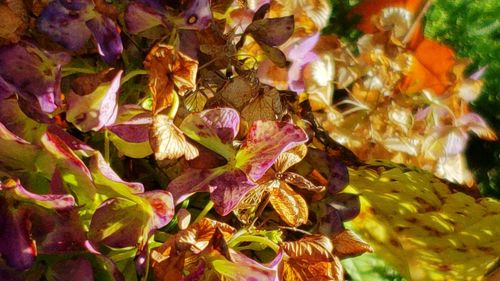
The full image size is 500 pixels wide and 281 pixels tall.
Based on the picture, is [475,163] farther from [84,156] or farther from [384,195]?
[84,156]

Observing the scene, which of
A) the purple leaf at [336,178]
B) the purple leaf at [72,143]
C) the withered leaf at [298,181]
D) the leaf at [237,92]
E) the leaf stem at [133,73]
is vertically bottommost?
the purple leaf at [336,178]

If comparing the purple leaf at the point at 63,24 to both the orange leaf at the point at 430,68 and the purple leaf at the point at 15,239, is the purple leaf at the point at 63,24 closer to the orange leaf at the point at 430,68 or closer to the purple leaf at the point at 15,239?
the purple leaf at the point at 15,239

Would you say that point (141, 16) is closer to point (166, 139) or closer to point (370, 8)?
point (166, 139)

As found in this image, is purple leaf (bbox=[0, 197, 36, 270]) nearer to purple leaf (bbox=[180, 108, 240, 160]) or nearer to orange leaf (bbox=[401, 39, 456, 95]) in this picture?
purple leaf (bbox=[180, 108, 240, 160])

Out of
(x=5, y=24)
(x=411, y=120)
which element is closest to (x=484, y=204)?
(x=411, y=120)

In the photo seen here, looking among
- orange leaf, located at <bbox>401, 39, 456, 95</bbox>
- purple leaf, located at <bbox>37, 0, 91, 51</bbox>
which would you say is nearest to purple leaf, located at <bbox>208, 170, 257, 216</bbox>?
purple leaf, located at <bbox>37, 0, 91, 51</bbox>

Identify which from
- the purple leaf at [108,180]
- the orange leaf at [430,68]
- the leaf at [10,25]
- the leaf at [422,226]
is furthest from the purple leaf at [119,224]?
the orange leaf at [430,68]
